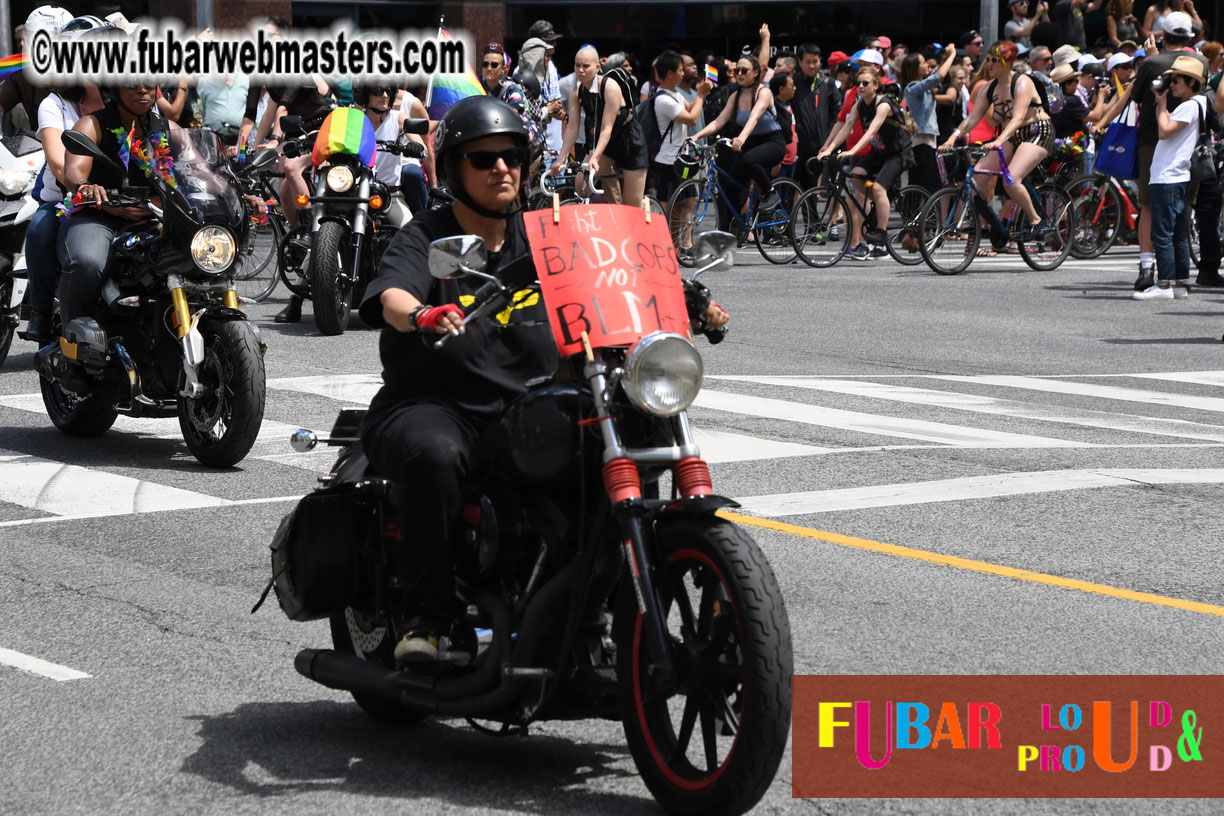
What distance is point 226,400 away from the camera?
8859 millimetres

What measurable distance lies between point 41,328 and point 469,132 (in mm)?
5766

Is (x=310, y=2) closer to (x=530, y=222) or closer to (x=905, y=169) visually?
(x=905, y=169)

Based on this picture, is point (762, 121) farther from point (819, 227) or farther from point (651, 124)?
point (819, 227)

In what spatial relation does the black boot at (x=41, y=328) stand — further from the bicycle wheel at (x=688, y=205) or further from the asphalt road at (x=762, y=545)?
the bicycle wheel at (x=688, y=205)

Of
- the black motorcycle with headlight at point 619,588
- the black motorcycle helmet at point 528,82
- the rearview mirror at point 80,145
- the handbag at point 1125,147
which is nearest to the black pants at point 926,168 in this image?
the handbag at point 1125,147

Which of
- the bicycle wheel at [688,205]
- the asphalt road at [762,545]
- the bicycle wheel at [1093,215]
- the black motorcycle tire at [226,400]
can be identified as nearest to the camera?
the asphalt road at [762,545]

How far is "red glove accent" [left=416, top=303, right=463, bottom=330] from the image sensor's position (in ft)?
14.2

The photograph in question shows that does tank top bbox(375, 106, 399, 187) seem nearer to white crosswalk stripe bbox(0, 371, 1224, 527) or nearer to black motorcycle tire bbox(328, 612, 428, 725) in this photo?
white crosswalk stripe bbox(0, 371, 1224, 527)

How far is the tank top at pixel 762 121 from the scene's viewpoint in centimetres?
2059

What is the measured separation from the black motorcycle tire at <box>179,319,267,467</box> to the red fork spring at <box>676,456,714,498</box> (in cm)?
475

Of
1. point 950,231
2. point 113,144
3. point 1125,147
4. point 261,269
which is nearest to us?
point 113,144

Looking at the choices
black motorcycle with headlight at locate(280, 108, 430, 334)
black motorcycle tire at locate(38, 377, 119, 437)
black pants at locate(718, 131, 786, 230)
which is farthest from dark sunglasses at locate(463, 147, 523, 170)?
black pants at locate(718, 131, 786, 230)

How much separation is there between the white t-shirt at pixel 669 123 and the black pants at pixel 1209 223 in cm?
514

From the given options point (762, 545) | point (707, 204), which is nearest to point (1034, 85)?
point (707, 204)
